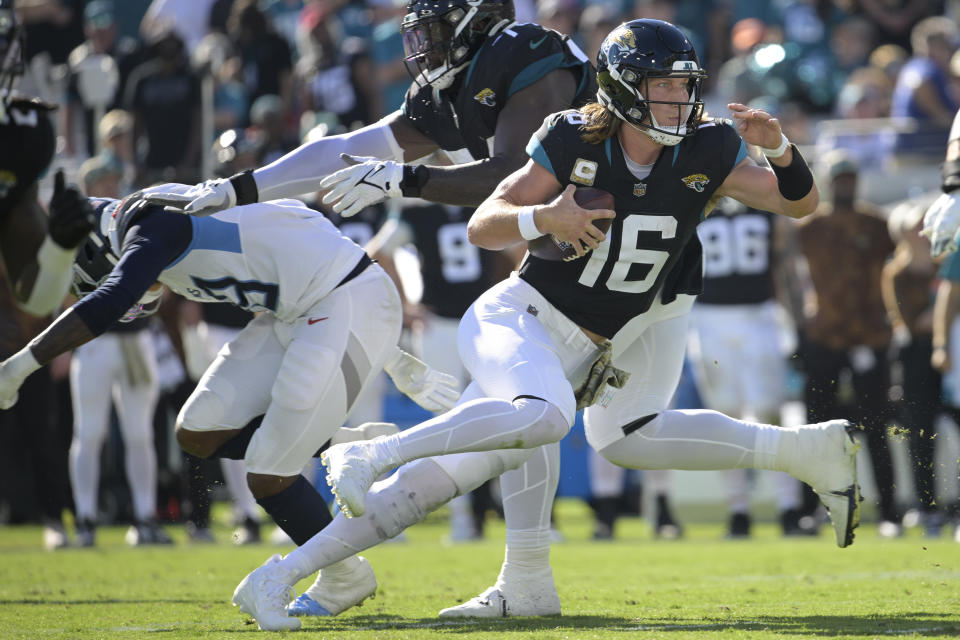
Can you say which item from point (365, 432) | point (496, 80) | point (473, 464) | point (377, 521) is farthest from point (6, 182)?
point (473, 464)

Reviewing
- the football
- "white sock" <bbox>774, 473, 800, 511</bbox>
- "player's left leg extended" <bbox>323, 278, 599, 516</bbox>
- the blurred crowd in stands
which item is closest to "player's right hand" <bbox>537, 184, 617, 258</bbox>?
the football

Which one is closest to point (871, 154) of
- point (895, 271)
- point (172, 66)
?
point (895, 271)

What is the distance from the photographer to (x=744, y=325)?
8.41 m

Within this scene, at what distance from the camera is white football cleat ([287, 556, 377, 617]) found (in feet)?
15.1

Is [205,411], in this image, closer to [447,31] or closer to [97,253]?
[97,253]

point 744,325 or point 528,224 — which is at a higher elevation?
point 528,224

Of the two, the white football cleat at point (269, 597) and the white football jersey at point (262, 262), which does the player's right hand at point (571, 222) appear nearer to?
the white football jersey at point (262, 262)

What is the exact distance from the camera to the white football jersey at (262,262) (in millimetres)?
4652

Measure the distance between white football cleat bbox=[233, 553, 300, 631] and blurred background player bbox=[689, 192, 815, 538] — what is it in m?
4.56

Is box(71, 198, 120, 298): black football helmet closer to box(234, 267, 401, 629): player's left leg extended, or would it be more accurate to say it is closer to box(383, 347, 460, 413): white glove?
box(234, 267, 401, 629): player's left leg extended

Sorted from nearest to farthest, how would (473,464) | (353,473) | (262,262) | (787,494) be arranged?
(353,473)
(473,464)
(262,262)
(787,494)

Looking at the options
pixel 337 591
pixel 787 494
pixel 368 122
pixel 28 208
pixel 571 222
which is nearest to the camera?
pixel 571 222

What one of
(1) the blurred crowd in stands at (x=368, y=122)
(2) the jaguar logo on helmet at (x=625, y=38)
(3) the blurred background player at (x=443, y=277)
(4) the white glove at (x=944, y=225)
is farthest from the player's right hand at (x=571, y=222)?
(3) the blurred background player at (x=443, y=277)

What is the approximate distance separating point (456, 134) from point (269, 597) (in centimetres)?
187
